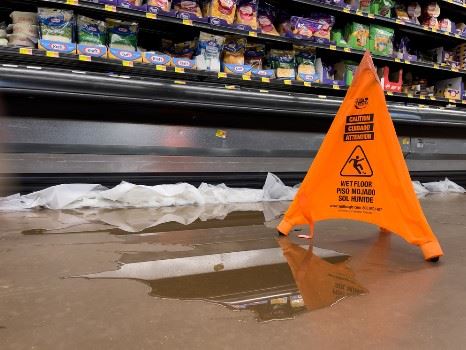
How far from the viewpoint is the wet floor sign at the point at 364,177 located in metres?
1.32

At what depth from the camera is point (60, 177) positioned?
251cm

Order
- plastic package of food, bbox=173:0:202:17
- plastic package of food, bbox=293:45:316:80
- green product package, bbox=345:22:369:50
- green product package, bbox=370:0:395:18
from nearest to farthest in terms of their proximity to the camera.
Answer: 1. plastic package of food, bbox=173:0:202:17
2. plastic package of food, bbox=293:45:316:80
3. green product package, bbox=345:22:369:50
4. green product package, bbox=370:0:395:18

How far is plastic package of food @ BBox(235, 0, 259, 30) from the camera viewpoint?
3.05 metres

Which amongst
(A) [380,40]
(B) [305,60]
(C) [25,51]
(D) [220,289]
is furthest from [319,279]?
(A) [380,40]

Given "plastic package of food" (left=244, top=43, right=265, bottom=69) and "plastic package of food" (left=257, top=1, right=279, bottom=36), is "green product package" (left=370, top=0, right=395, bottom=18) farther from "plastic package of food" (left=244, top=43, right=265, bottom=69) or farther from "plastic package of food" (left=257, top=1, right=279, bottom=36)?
"plastic package of food" (left=244, top=43, right=265, bottom=69)

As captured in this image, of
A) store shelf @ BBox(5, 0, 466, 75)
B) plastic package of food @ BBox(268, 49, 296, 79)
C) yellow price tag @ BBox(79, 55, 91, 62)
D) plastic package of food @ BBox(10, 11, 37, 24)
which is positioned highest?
store shelf @ BBox(5, 0, 466, 75)

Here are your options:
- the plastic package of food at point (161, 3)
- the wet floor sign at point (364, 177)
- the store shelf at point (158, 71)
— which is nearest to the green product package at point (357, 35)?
the store shelf at point (158, 71)

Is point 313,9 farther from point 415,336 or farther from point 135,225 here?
point 415,336

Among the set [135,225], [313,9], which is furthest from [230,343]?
[313,9]

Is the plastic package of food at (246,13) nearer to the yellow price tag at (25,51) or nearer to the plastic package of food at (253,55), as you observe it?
the plastic package of food at (253,55)

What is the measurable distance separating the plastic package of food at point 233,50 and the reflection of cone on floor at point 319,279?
2105 millimetres

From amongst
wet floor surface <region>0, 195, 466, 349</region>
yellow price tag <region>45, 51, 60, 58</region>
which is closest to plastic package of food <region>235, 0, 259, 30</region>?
yellow price tag <region>45, 51, 60, 58</region>

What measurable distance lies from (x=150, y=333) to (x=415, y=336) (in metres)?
0.51

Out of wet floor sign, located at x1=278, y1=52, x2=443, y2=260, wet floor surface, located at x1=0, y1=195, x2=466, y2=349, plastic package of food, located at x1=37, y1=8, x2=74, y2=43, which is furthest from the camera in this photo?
plastic package of food, located at x1=37, y1=8, x2=74, y2=43
